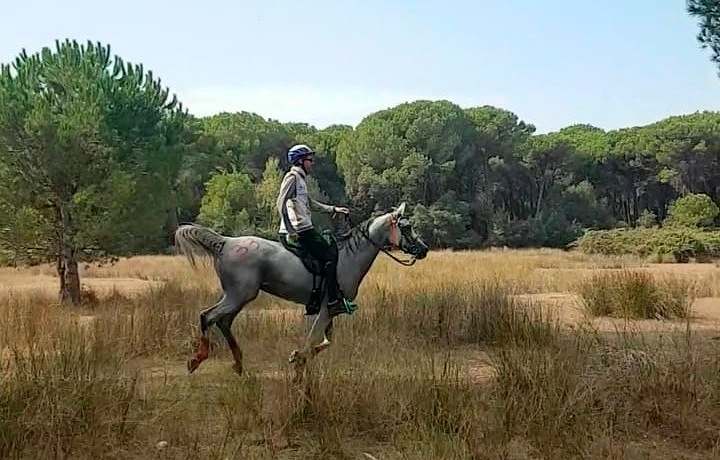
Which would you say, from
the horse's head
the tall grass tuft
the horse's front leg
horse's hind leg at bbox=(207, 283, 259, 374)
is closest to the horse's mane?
the horse's head

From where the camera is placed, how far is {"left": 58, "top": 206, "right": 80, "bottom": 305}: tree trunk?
16.0 meters

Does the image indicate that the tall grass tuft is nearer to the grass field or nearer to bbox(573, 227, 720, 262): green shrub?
the grass field

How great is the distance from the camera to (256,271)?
784 centimetres

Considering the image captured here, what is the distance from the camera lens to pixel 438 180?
5541 centimetres

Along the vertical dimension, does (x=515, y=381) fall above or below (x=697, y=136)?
below

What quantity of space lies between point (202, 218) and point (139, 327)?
1089 inches

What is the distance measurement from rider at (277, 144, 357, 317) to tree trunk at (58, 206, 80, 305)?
Answer: 9.36 m

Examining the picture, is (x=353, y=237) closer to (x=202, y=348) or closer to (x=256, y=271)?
(x=256, y=271)

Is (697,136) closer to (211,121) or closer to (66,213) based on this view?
(211,121)

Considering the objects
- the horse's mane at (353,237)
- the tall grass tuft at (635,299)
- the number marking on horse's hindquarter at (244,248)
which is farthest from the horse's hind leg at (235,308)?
the tall grass tuft at (635,299)

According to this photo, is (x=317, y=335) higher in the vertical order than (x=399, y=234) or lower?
lower

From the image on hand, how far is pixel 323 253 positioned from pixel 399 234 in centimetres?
85

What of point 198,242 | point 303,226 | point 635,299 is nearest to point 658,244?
point 635,299

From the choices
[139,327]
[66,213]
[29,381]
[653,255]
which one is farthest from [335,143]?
[29,381]
